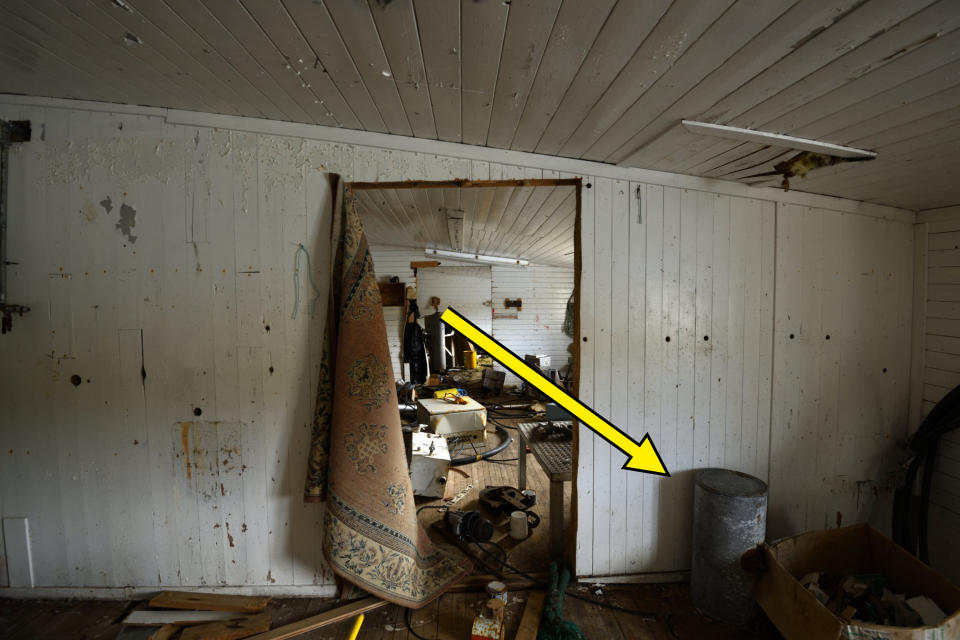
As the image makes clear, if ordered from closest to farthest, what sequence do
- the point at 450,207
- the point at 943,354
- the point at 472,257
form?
the point at 943,354, the point at 450,207, the point at 472,257

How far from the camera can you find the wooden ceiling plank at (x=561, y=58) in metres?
1.02

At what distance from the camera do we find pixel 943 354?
2.18 meters

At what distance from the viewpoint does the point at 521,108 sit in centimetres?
155

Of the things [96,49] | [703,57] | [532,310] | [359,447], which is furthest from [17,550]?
[532,310]

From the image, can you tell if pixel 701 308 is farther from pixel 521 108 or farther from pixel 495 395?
pixel 495 395

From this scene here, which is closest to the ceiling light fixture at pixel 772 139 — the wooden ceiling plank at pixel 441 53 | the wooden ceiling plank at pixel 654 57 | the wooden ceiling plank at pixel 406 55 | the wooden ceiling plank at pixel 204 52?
the wooden ceiling plank at pixel 654 57

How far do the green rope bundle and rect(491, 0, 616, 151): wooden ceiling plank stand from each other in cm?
231

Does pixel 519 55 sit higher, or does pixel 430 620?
pixel 519 55

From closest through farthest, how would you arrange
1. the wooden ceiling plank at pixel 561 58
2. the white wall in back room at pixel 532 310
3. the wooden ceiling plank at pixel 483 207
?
the wooden ceiling plank at pixel 561 58
the wooden ceiling plank at pixel 483 207
the white wall in back room at pixel 532 310

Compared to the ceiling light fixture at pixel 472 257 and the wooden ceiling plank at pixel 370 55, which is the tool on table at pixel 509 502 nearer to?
the wooden ceiling plank at pixel 370 55

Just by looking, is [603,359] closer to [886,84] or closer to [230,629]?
[886,84]

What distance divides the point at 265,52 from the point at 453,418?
3.15 metres

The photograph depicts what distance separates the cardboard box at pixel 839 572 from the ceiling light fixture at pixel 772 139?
1.81m

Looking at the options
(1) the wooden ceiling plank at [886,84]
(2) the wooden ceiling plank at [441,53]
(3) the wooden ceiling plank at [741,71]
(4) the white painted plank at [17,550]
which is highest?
(2) the wooden ceiling plank at [441,53]
